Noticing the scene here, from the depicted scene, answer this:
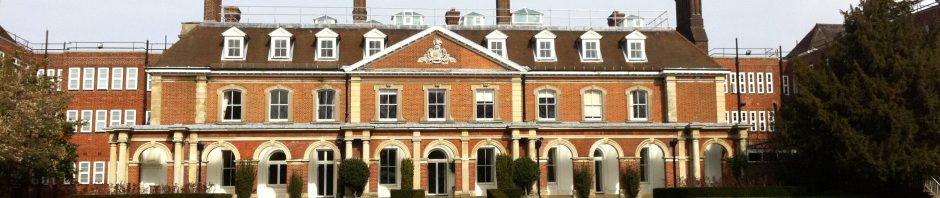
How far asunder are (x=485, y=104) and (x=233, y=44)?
423 inches

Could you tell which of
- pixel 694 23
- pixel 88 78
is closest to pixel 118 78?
pixel 88 78

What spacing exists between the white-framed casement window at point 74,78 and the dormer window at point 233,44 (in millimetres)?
13456

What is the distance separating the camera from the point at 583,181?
1412 inches

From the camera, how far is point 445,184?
121 feet

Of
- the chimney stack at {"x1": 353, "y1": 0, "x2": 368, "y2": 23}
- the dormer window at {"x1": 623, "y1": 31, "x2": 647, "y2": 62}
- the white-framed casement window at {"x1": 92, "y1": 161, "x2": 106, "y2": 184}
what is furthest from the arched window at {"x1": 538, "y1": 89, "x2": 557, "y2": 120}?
the white-framed casement window at {"x1": 92, "y1": 161, "x2": 106, "y2": 184}

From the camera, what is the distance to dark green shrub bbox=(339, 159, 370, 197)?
34.2 m

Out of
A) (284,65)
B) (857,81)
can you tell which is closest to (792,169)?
(857,81)

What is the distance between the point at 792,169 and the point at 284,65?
67.5 feet

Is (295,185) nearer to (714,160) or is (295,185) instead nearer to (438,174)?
(438,174)

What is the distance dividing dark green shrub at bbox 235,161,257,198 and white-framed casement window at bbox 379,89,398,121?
5695 millimetres

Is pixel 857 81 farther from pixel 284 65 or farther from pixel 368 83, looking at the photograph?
pixel 284 65

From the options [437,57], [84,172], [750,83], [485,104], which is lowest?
[84,172]

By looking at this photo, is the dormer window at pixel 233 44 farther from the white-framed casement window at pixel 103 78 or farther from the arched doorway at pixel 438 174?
the white-framed casement window at pixel 103 78

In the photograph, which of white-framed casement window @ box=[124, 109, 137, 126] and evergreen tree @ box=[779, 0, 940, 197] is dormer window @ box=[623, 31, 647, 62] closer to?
evergreen tree @ box=[779, 0, 940, 197]
